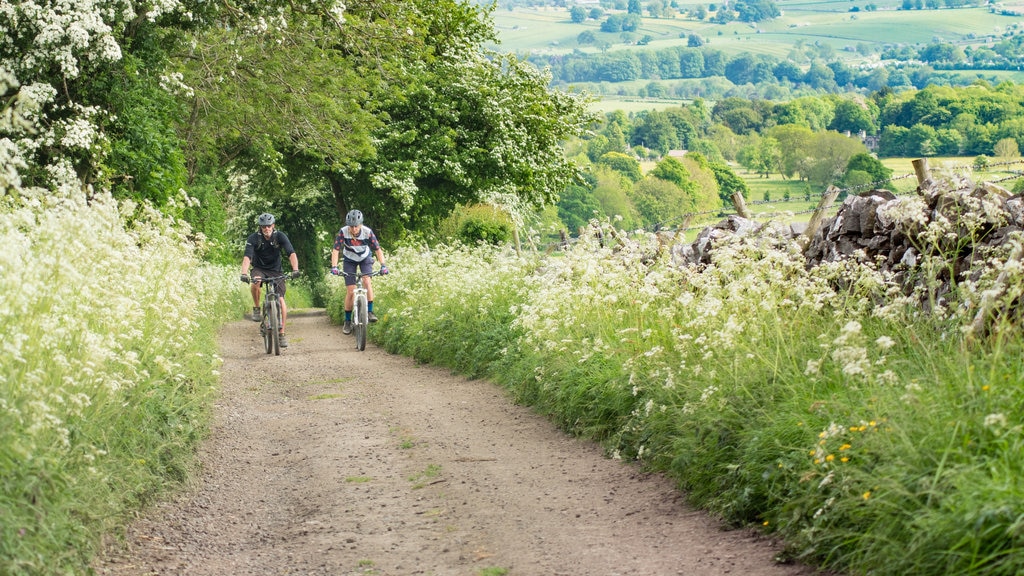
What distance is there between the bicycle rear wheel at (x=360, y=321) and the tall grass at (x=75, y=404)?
8053mm

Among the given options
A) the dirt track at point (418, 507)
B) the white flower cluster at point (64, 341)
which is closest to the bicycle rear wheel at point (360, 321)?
the dirt track at point (418, 507)

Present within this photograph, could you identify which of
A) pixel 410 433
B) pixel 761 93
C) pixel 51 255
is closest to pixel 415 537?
pixel 51 255

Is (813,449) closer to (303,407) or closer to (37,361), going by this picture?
(37,361)

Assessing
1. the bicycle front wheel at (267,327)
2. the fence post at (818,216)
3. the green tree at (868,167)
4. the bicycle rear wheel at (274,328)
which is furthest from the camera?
the green tree at (868,167)

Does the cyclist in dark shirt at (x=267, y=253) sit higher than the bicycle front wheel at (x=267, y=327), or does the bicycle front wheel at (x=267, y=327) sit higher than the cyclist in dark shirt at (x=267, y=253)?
the cyclist in dark shirt at (x=267, y=253)

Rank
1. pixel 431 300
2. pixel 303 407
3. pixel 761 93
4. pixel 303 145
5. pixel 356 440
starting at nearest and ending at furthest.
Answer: pixel 356 440
pixel 303 407
pixel 431 300
pixel 303 145
pixel 761 93

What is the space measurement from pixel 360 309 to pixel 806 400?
11932mm

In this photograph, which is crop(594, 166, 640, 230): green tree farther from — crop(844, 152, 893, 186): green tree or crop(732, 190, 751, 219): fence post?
Result: crop(732, 190, 751, 219): fence post

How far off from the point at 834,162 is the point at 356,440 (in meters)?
66.5

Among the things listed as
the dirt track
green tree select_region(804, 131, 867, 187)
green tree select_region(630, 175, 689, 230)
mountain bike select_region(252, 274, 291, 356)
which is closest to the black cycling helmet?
mountain bike select_region(252, 274, 291, 356)

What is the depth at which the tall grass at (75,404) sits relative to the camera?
4.54 metres

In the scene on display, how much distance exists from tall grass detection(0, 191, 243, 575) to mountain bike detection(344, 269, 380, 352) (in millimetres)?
7965

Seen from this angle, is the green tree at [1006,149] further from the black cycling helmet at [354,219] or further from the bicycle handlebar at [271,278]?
the bicycle handlebar at [271,278]

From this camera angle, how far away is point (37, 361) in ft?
17.7
